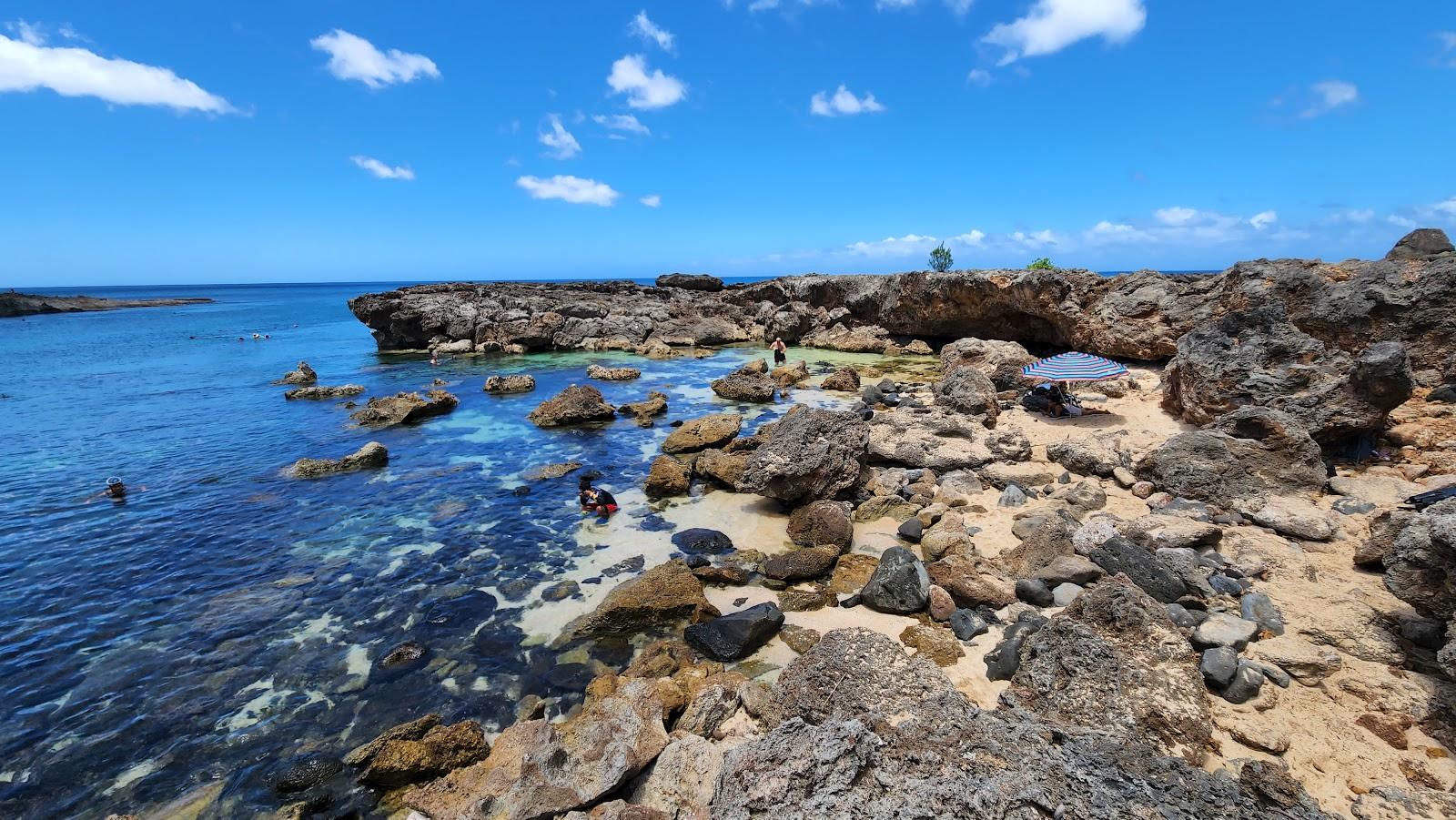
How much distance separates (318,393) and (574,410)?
14.8 meters

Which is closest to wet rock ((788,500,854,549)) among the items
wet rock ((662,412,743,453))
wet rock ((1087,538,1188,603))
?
wet rock ((1087,538,1188,603))

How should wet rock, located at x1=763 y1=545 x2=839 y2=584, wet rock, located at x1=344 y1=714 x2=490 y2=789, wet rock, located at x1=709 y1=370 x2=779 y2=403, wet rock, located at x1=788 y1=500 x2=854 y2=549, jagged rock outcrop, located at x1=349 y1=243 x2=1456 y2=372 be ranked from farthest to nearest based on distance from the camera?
1. wet rock, located at x1=709 y1=370 x2=779 y2=403
2. jagged rock outcrop, located at x1=349 y1=243 x2=1456 y2=372
3. wet rock, located at x1=788 y1=500 x2=854 y2=549
4. wet rock, located at x1=763 y1=545 x2=839 y2=584
5. wet rock, located at x1=344 y1=714 x2=490 y2=789

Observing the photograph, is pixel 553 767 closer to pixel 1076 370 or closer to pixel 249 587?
pixel 249 587

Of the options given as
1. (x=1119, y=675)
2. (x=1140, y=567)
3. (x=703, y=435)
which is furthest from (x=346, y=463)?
(x=1140, y=567)

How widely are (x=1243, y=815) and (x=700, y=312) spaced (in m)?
42.8

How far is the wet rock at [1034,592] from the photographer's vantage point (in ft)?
25.1

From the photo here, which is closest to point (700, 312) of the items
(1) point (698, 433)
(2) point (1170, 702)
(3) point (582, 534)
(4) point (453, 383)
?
(4) point (453, 383)

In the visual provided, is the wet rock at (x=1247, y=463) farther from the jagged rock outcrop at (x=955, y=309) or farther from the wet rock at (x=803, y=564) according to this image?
the wet rock at (x=803, y=564)

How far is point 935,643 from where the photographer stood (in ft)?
22.7

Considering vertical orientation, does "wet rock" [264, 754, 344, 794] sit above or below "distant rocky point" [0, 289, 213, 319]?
below

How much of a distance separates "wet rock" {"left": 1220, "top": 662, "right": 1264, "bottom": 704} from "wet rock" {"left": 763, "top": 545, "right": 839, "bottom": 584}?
4966 millimetres

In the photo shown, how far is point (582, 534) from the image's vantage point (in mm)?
11477

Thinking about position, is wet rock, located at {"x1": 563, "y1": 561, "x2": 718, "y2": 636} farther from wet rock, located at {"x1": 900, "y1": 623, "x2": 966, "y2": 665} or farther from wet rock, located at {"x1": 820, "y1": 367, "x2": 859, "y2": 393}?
wet rock, located at {"x1": 820, "y1": 367, "x2": 859, "y2": 393}

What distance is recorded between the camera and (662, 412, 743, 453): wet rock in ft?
53.2
